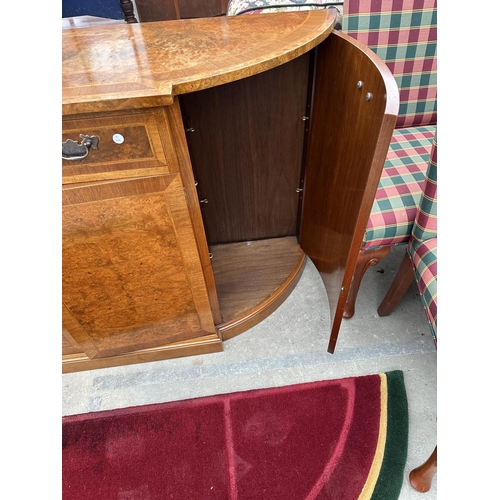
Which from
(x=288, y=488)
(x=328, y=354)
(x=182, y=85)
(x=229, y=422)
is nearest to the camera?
(x=182, y=85)

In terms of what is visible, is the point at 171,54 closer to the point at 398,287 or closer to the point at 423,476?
the point at 398,287

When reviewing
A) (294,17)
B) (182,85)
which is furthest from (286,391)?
(294,17)

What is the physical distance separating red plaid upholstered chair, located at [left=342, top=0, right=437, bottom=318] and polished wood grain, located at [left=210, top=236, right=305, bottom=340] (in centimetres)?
27

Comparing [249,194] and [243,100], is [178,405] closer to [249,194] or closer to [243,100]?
[249,194]

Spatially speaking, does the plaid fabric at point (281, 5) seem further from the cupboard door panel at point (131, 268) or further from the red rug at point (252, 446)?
the red rug at point (252, 446)

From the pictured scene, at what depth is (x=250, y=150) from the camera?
1102 mm

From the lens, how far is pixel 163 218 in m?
0.73

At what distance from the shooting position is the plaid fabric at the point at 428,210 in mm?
701

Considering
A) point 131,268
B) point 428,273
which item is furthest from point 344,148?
point 131,268

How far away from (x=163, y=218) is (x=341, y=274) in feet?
1.38

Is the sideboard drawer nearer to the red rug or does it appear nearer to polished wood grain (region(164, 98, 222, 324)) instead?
polished wood grain (region(164, 98, 222, 324))

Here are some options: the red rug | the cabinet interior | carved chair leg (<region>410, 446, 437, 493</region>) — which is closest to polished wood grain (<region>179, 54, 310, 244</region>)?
the cabinet interior

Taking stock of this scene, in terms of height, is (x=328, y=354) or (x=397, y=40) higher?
(x=397, y=40)

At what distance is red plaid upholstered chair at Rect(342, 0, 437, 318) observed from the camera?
0.84m
